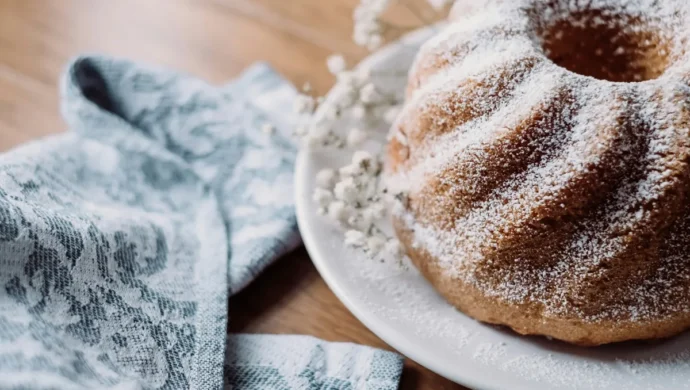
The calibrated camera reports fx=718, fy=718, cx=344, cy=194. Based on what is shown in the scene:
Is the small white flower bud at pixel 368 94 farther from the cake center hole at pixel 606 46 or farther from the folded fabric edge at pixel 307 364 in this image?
the folded fabric edge at pixel 307 364

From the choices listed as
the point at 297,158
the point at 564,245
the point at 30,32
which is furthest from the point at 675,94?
the point at 30,32

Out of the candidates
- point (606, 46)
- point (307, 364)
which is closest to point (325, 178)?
point (307, 364)

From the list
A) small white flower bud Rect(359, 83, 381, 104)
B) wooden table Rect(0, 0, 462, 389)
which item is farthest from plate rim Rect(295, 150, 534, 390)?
wooden table Rect(0, 0, 462, 389)

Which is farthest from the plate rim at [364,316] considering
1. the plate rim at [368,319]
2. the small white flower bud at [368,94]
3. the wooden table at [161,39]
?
the wooden table at [161,39]

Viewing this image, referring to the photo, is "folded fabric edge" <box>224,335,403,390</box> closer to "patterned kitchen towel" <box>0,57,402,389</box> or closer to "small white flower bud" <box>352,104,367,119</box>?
"patterned kitchen towel" <box>0,57,402,389</box>

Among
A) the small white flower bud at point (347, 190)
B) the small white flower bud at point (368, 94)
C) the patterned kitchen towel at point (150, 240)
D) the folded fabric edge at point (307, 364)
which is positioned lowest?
the folded fabric edge at point (307, 364)

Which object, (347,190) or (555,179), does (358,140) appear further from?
(555,179)
